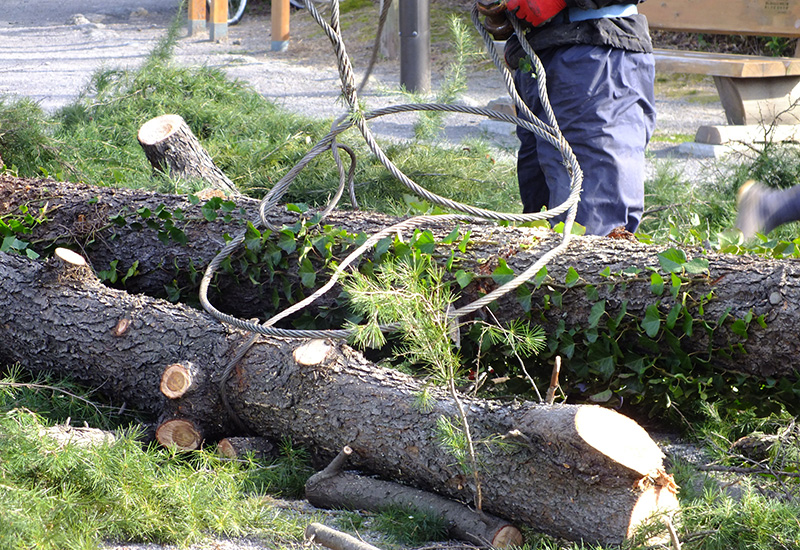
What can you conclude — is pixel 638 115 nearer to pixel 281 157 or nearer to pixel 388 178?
pixel 388 178

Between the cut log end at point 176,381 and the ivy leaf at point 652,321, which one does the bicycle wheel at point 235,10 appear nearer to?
the cut log end at point 176,381

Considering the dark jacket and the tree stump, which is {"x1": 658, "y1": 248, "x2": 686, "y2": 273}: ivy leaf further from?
the tree stump

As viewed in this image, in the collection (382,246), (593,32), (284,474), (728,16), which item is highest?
(728,16)

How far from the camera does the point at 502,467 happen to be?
6.38ft

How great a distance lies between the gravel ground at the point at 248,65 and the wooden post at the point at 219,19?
20 centimetres

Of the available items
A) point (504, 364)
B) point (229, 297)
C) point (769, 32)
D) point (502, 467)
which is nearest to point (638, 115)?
point (504, 364)

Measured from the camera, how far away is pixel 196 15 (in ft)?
43.2

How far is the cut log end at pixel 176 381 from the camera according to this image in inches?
92.7

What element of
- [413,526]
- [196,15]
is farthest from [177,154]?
[196,15]

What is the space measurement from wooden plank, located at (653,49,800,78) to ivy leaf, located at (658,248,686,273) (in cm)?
447

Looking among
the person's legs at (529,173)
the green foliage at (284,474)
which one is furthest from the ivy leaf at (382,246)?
the person's legs at (529,173)

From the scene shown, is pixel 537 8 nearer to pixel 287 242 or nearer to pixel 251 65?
pixel 287 242

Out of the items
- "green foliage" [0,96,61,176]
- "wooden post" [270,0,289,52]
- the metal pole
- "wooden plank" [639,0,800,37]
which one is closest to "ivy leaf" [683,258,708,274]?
"green foliage" [0,96,61,176]

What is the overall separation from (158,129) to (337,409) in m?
2.53
